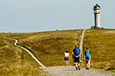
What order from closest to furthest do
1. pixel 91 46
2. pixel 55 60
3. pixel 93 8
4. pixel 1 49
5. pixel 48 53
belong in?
pixel 55 60
pixel 48 53
pixel 91 46
pixel 1 49
pixel 93 8

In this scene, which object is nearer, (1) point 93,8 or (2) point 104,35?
(2) point 104,35

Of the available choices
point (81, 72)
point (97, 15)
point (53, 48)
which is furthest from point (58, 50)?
point (97, 15)

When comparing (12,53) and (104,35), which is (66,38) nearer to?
(104,35)

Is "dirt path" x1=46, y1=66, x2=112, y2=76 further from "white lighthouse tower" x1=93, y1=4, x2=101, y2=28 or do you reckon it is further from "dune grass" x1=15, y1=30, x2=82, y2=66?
"white lighthouse tower" x1=93, y1=4, x2=101, y2=28

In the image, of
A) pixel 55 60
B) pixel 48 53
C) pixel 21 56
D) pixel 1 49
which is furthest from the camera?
pixel 1 49

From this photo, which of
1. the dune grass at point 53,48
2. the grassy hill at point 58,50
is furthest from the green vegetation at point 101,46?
the dune grass at point 53,48

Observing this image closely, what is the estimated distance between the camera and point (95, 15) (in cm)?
13538

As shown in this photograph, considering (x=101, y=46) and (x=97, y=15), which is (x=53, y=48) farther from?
(x=97, y=15)

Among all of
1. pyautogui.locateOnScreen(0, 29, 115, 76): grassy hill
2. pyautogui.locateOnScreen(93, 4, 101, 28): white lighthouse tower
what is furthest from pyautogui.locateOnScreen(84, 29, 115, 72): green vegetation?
pyautogui.locateOnScreen(93, 4, 101, 28): white lighthouse tower

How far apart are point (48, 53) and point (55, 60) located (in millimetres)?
11918

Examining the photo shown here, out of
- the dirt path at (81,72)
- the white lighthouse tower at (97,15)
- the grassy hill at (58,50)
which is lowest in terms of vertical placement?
the grassy hill at (58,50)

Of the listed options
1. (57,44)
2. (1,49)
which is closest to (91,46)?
(57,44)

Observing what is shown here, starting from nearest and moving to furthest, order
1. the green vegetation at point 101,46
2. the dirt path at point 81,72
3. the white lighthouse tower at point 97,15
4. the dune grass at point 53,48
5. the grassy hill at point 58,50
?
the dirt path at point 81,72, the grassy hill at point 58,50, the dune grass at point 53,48, the green vegetation at point 101,46, the white lighthouse tower at point 97,15

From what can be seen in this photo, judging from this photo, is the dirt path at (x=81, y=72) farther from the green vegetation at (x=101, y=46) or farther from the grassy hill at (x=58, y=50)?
the green vegetation at (x=101, y=46)
